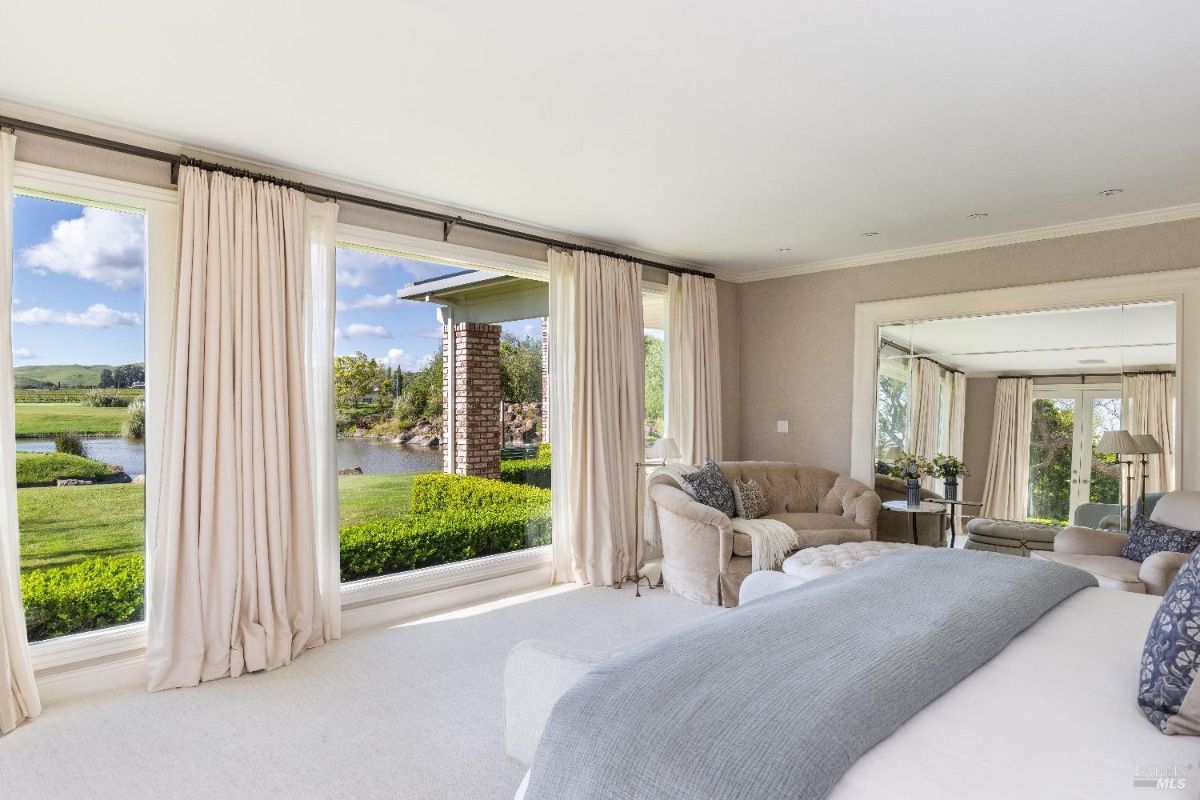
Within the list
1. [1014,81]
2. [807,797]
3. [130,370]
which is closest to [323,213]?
[130,370]

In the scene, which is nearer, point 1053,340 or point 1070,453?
point 1070,453

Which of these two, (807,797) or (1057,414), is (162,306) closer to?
(807,797)

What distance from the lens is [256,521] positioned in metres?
3.59

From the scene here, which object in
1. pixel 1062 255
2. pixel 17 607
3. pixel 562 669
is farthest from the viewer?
pixel 1062 255

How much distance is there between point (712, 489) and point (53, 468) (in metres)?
3.97

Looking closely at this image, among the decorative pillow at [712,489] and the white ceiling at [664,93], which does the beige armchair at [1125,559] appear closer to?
the white ceiling at [664,93]

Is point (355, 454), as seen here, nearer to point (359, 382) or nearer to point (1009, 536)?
point (359, 382)

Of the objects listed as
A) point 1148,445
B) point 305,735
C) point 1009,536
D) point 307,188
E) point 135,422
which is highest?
point 307,188

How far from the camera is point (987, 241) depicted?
5.23 meters

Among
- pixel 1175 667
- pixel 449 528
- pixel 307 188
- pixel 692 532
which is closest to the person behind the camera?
pixel 1175 667

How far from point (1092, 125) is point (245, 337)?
419cm

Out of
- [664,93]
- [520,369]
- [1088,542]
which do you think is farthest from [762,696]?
[520,369]

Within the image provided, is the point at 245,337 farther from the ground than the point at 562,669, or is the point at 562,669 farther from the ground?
the point at 245,337

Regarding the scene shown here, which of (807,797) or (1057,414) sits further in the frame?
(1057,414)
